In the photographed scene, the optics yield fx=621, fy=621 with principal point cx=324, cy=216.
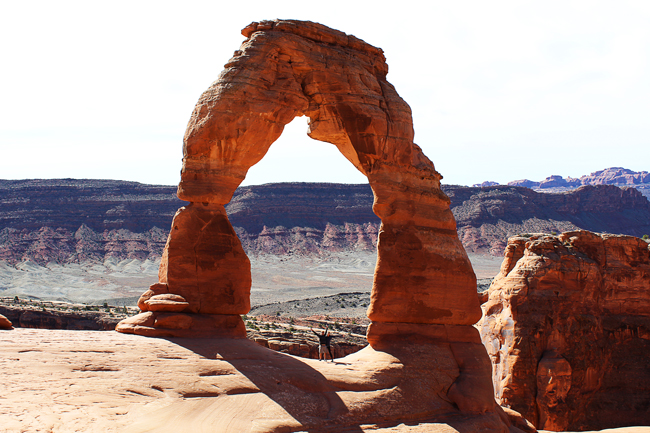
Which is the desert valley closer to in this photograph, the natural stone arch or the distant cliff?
the natural stone arch

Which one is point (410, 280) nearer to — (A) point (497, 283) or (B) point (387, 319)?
(B) point (387, 319)

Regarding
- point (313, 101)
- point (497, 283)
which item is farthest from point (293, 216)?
point (313, 101)

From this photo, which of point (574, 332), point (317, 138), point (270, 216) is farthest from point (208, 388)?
point (270, 216)

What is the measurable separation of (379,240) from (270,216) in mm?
102837

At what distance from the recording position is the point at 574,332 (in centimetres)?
2381

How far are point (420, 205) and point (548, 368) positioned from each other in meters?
11.8

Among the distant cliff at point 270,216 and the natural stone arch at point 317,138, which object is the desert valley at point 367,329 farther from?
the distant cliff at point 270,216

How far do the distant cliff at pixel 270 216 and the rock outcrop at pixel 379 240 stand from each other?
89.6 metres

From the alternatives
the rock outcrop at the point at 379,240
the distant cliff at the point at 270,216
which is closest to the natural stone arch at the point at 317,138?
the rock outcrop at the point at 379,240

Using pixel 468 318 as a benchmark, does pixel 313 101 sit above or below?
above

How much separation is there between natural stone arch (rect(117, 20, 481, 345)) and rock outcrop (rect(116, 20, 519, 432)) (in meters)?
0.02

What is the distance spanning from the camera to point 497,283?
2566 cm

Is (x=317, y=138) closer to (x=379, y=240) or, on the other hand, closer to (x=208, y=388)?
(x=379, y=240)

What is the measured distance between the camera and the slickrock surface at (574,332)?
74.2 ft
